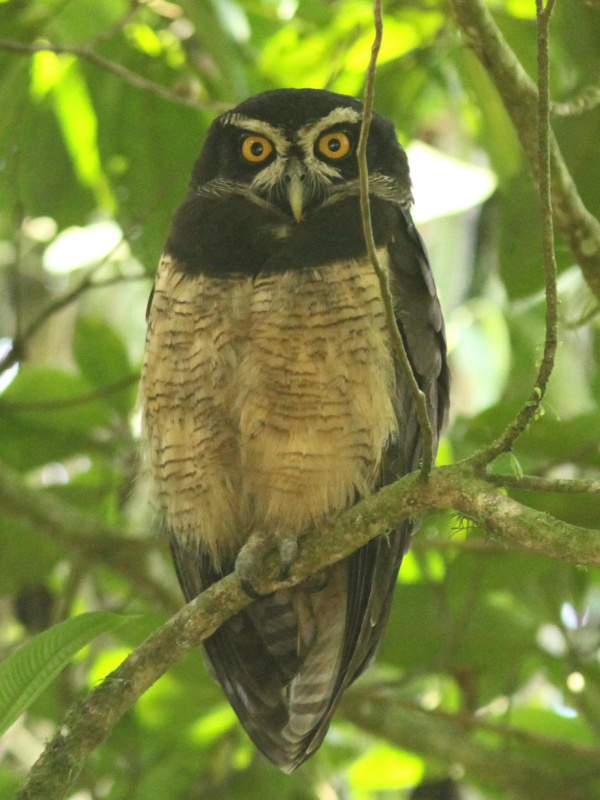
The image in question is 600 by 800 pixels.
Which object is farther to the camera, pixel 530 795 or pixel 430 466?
pixel 530 795

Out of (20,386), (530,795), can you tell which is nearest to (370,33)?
(20,386)

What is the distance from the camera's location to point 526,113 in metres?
2.94

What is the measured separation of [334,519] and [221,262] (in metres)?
0.87

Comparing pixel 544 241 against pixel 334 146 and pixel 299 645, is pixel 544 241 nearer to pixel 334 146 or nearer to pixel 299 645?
pixel 334 146

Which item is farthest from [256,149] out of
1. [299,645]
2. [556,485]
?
[556,485]

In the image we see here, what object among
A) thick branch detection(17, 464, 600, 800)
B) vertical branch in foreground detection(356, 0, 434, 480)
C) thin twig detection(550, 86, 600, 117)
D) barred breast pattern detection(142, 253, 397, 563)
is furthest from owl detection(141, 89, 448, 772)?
vertical branch in foreground detection(356, 0, 434, 480)

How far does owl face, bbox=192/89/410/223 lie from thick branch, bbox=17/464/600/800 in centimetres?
120

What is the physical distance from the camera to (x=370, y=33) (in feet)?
13.1

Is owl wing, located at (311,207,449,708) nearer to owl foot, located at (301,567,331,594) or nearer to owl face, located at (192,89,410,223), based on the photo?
owl foot, located at (301,567,331,594)

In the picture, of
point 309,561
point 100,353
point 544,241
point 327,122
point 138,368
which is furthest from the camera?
point 138,368

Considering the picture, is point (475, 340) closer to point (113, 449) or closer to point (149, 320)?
point (113, 449)

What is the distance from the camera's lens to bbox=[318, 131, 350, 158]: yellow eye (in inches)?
135

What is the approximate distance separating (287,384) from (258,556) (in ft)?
1.75

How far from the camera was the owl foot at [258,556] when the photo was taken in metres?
2.74
